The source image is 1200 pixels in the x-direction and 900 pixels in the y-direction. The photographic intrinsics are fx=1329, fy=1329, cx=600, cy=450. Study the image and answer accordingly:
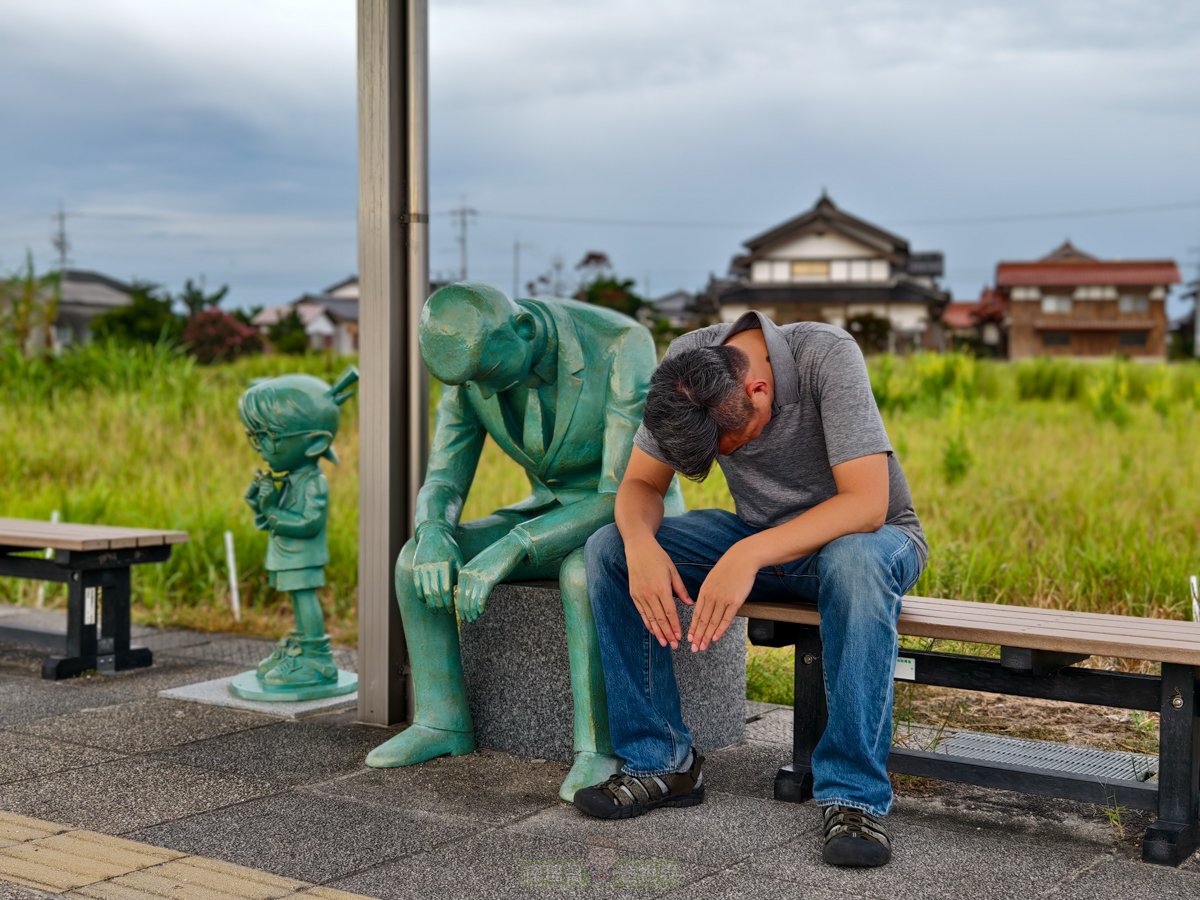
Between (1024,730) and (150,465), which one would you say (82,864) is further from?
(150,465)

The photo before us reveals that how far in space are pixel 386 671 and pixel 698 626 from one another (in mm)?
1523

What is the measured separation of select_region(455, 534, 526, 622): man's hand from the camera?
3.58 meters

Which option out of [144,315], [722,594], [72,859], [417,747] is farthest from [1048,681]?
[144,315]

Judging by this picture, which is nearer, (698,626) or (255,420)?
(698,626)

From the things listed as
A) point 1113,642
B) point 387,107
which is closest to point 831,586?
point 1113,642

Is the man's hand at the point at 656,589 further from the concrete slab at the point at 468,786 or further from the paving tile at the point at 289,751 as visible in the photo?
the paving tile at the point at 289,751

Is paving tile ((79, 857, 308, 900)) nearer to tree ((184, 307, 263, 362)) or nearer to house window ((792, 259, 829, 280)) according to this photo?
tree ((184, 307, 263, 362))

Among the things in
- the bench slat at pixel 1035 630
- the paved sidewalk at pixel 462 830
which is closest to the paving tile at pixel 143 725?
the paved sidewalk at pixel 462 830

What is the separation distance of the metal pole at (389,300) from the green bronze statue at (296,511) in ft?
1.59

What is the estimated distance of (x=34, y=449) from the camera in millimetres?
10109

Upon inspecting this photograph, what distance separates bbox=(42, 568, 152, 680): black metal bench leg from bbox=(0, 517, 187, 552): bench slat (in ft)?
0.52

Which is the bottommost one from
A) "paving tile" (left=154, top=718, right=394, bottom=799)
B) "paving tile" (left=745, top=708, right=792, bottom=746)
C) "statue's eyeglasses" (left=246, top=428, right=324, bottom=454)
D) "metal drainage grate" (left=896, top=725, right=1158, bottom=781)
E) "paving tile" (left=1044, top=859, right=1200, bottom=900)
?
"paving tile" (left=745, top=708, right=792, bottom=746)

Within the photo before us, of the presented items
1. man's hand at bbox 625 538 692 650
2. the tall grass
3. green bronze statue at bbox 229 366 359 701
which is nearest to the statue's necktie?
man's hand at bbox 625 538 692 650

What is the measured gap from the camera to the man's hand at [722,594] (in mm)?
3166
